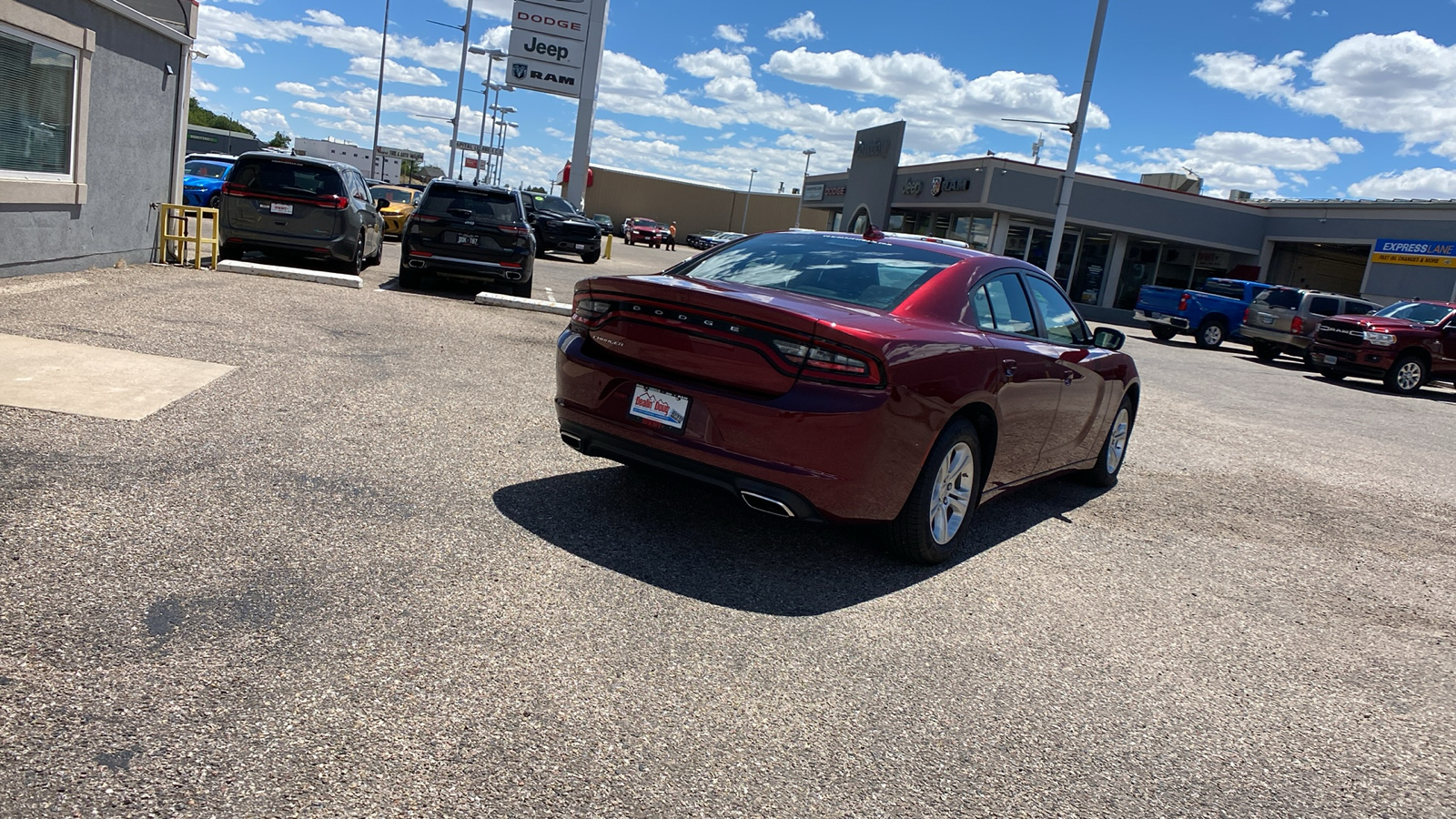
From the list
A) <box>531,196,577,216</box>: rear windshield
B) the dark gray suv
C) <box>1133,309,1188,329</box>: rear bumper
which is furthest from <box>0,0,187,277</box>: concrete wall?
<box>1133,309,1188,329</box>: rear bumper

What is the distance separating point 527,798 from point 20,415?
13.7ft

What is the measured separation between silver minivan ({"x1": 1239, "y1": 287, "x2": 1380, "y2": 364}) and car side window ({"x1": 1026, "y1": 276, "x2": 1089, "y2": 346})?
17.5m

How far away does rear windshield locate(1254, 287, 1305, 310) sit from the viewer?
22.2 metres

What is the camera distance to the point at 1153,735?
3373mm

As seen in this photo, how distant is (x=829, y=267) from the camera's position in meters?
5.19

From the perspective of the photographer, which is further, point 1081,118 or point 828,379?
point 1081,118

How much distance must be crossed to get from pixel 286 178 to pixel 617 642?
38.1 ft

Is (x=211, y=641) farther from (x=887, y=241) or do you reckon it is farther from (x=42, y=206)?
(x=42, y=206)

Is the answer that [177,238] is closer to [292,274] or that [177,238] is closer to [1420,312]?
[292,274]

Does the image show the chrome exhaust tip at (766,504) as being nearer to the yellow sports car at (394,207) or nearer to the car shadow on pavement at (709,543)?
the car shadow on pavement at (709,543)

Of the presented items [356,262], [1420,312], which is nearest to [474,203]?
[356,262]

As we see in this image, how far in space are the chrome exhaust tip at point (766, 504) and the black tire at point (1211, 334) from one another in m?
23.8

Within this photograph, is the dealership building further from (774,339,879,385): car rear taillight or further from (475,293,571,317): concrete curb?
(774,339,879,385): car rear taillight

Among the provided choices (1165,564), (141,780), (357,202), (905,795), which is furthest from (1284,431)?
(357,202)
